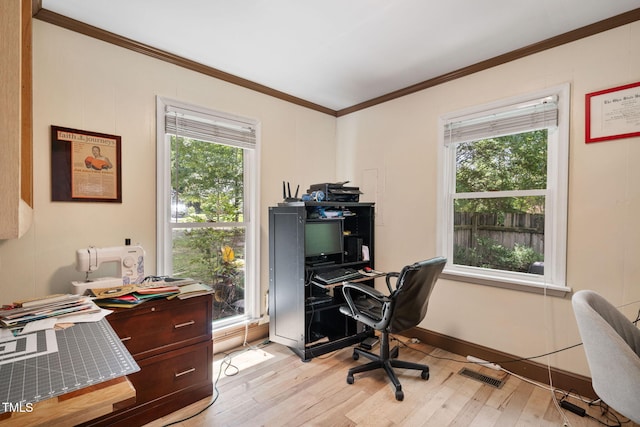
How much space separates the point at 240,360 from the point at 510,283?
228 cm

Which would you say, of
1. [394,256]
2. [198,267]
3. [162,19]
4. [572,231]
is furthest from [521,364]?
[162,19]

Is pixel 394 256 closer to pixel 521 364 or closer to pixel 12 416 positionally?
pixel 521 364


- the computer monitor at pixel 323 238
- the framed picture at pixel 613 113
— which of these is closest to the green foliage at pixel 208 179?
the computer monitor at pixel 323 238

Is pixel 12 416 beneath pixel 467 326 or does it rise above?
above

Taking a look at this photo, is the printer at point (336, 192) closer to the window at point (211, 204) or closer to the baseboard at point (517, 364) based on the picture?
the window at point (211, 204)

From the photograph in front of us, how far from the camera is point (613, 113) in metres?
1.96

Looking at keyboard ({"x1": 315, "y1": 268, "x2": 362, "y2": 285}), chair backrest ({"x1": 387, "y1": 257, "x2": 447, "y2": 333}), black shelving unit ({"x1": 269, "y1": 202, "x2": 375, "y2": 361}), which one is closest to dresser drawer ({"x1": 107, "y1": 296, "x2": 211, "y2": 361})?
black shelving unit ({"x1": 269, "y1": 202, "x2": 375, "y2": 361})

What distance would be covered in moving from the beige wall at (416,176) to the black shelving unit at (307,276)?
11.5 inches

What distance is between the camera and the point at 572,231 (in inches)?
83.7

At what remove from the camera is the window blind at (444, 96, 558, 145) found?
2.21 m

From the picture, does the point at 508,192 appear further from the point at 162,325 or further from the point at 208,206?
the point at 162,325

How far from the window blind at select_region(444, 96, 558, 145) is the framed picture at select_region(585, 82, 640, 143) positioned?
20cm

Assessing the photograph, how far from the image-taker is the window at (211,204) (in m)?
2.44

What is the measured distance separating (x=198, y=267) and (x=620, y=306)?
3.10m
